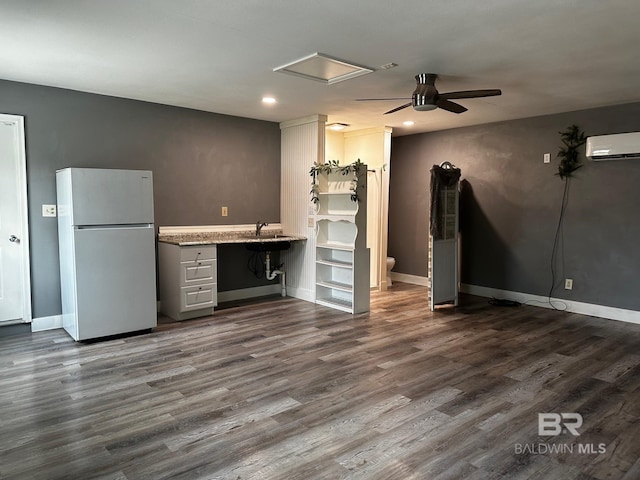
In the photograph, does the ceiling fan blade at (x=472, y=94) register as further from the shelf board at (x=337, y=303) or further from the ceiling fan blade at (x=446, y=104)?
the shelf board at (x=337, y=303)

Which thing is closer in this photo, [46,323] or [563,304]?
[46,323]

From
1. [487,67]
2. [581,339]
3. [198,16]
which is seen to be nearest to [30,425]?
[198,16]

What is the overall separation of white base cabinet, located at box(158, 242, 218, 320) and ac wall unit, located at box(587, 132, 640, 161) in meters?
4.47

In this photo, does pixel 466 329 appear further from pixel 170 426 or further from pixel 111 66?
pixel 111 66

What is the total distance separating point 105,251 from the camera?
3.96m

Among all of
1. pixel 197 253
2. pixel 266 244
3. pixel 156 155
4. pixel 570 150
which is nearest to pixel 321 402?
pixel 197 253

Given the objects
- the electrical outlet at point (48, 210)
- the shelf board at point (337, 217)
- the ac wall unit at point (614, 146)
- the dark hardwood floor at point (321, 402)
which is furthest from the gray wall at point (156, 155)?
the ac wall unit at point (614, 146)

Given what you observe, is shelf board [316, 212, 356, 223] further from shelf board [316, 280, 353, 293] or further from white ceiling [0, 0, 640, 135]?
white ceiling [0, 0, 640, 135]

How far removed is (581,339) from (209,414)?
3604 millimetres

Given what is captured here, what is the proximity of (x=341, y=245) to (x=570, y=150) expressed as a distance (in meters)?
3.01

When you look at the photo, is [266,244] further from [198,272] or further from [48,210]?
[48,210]

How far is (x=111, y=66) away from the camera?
3.58m

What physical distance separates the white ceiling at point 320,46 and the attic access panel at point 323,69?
93mm
